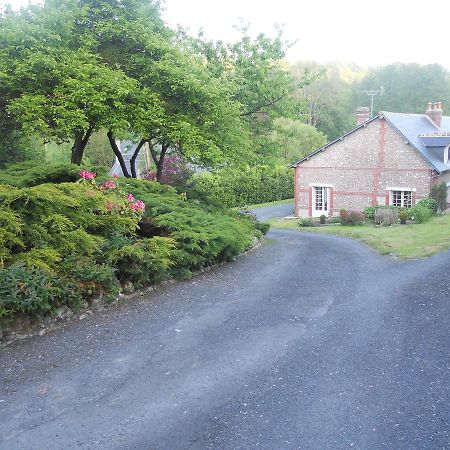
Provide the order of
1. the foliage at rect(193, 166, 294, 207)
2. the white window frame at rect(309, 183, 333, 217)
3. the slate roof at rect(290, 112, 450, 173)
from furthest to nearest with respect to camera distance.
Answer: the foliage at rect(193, 166, 294, 207)
the white window frame at rect(309, 183, 333, 217)
the slate roof at rect(290, 112, 450, 173)

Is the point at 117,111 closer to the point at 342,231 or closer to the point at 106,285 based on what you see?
the point at 106,285

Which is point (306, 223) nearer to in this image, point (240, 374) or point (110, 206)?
point (110, 206)

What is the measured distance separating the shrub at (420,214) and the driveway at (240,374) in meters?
14.8

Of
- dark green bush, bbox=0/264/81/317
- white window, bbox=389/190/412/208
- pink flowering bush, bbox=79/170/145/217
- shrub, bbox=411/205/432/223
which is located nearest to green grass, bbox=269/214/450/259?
shrub, bbox=411/205/432/223

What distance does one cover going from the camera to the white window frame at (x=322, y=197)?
103 feet

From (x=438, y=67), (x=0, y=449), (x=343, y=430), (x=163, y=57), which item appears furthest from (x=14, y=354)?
(x=438, y=67)

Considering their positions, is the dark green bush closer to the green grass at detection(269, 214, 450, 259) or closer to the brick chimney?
the green grass at detection(269, 214, 450, 259)

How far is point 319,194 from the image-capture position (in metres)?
32.0

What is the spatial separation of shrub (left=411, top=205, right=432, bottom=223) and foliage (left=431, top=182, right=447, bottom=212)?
7.97 feet

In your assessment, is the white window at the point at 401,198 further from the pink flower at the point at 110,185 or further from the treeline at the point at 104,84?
the pink flower at the point at 110,185

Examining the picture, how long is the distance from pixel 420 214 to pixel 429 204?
8.49 feet

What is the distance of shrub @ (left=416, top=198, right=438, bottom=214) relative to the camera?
84.2 ft

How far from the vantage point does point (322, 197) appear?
31.8m

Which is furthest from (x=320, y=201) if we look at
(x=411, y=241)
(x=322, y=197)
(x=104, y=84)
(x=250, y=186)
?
(x=104, y=84)
